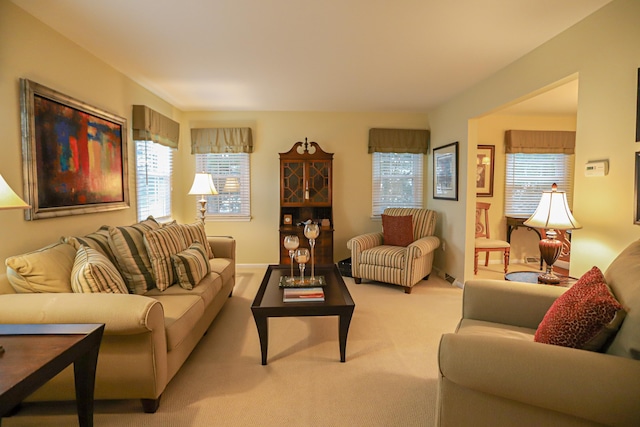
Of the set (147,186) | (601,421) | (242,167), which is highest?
(242,167)

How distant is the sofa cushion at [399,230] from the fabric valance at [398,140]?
3.72 ft

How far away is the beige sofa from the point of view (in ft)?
3.68

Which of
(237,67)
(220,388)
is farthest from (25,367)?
(237,67)

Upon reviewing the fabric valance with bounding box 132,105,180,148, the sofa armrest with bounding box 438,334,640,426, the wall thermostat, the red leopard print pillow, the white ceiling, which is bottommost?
the sofa armrest with bounding box 438,334,640,426

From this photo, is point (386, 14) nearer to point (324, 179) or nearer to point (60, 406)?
point (324, 179)

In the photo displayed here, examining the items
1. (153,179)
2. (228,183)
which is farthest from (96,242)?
(228,183)

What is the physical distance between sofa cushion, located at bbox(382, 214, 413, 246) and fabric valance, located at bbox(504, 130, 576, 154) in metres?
2.21

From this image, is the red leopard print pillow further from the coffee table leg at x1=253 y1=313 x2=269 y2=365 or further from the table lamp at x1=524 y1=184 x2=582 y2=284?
the coffee table leg at x1=253 y1=313 x2=269 y2=365

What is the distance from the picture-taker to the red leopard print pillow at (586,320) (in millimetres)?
1271

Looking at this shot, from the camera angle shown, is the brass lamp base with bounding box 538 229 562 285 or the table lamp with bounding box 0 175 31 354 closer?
the table lamp with bounding box 0 175 31 354

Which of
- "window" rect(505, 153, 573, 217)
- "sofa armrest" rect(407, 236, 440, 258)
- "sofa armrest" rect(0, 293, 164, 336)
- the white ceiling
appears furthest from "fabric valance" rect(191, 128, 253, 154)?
"window" rect(505, 153, 573, 217)

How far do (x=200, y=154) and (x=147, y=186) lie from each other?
1208mm

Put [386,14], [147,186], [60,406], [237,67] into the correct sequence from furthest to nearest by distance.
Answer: [147,186]
[237,67]
[386,14]
[60,406]

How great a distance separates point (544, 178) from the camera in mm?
5316
